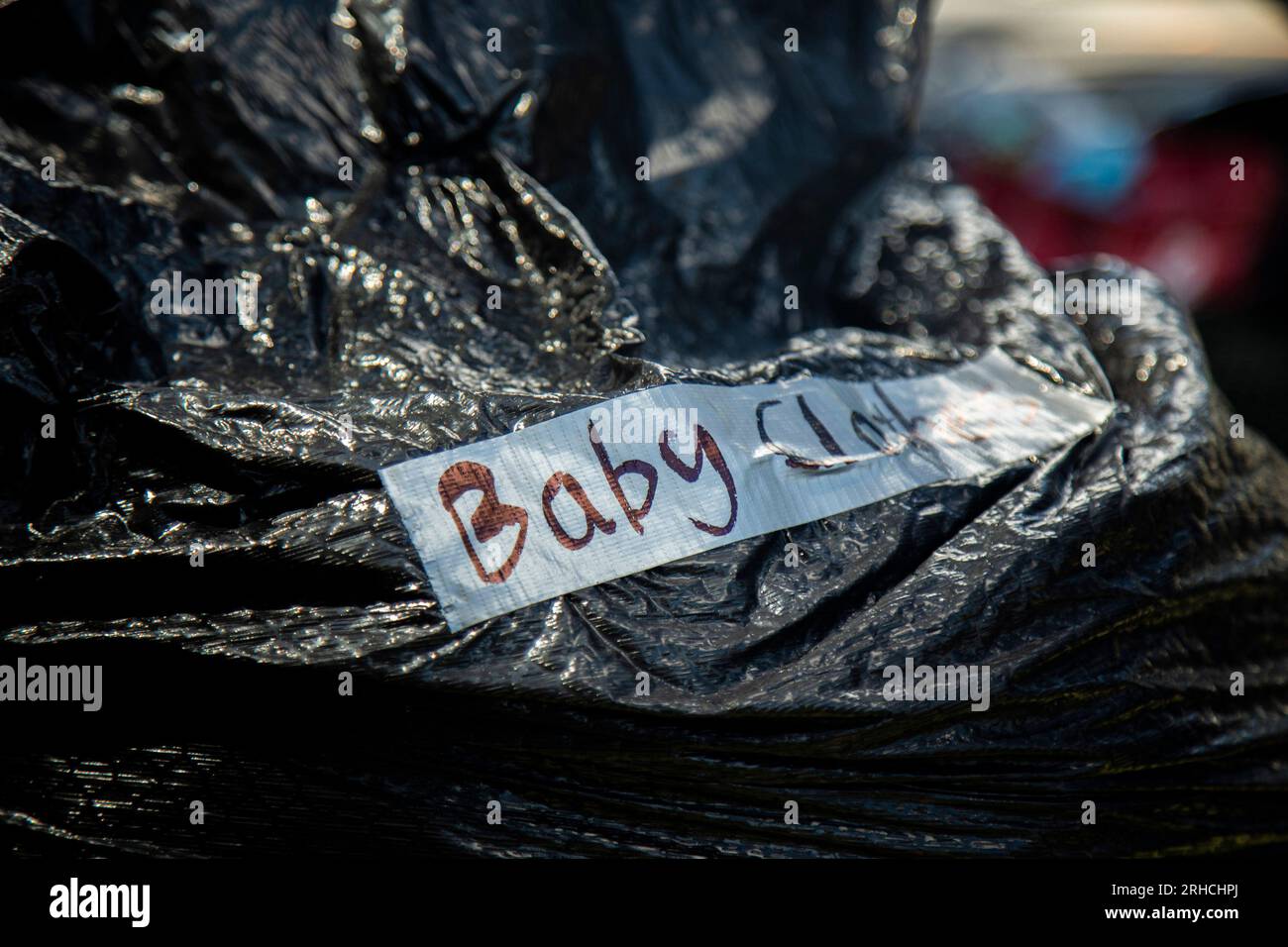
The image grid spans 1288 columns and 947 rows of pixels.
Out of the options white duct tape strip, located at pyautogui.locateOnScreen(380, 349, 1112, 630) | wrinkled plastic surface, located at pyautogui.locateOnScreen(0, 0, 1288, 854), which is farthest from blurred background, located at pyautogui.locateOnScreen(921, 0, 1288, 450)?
white duct tape strip, located at pyautogui.locateOnScreen(380, 349, 1112, 630)

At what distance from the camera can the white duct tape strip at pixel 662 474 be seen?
113cm

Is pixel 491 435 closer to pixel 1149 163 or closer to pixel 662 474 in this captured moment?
pixel 662 474

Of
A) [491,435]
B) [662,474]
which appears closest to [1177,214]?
[662,474]

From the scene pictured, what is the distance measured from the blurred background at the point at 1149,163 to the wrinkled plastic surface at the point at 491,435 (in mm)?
1825

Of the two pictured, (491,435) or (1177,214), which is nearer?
(491,435)

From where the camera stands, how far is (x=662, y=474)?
1214mm

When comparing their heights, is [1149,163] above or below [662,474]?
above

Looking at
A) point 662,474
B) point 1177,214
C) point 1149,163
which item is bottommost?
point 662,474

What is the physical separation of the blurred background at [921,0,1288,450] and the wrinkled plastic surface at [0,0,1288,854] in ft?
5.99

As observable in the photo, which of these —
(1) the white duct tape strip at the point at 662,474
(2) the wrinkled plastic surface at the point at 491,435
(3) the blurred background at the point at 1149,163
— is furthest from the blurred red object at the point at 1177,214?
(1) the white duct tape strip at the point at 662,474

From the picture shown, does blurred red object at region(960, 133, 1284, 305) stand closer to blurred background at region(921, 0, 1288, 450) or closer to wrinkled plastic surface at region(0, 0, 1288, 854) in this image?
blurred background at region(921, 0, 1288, 450)

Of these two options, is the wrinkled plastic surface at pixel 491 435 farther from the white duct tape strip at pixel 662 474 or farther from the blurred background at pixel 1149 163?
the blurred background at pixel 1149 163

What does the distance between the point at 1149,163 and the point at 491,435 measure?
3009 millimetres
